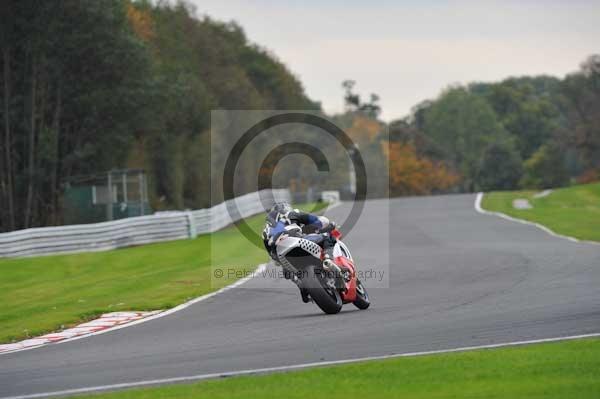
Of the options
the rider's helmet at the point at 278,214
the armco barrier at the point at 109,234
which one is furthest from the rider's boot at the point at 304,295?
the armco barrier at the point at 109,234

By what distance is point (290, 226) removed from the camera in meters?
12.2

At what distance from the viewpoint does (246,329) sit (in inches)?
452

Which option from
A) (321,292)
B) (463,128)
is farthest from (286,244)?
(463,128)

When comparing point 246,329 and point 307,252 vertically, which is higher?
point 307,252

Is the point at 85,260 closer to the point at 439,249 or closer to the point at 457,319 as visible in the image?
the point at 439,249

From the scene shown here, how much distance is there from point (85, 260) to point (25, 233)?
1.91 m

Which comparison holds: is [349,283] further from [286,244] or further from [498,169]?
[498,169]

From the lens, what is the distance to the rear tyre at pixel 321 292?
12211 millimetres

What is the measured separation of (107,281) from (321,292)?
8.47 m

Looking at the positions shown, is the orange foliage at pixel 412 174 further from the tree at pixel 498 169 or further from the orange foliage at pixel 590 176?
the orange foliage at pixel 590 176

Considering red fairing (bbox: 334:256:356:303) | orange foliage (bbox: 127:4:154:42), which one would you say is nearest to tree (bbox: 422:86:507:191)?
orange foliage (bbox: 127:4:154:42)

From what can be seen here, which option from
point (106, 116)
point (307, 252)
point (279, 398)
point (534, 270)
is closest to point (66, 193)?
point (106, 116)

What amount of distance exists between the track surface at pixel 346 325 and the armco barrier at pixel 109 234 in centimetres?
1067

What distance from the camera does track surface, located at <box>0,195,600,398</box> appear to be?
30.5ft
